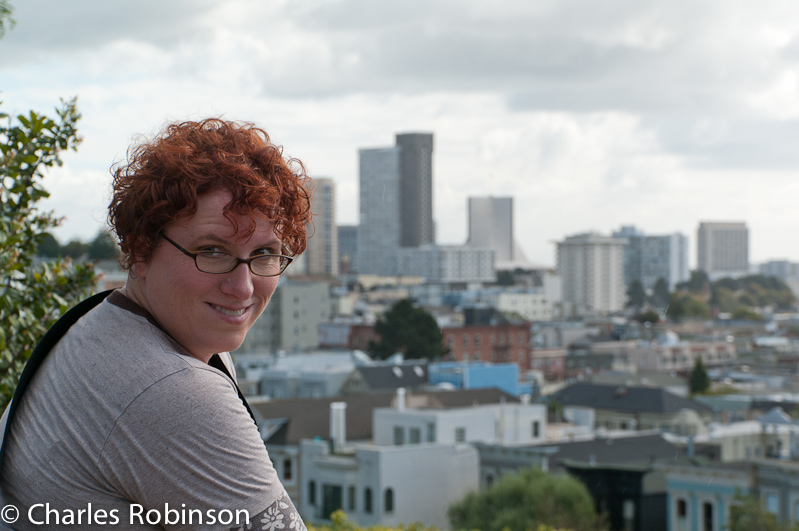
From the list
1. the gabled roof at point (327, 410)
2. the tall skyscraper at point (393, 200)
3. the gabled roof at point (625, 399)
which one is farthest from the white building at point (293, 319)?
the tall skyscraper at point (393, 200)

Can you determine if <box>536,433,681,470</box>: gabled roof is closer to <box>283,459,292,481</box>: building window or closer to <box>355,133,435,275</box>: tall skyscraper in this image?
<box>283,459,292,481</box>: building window

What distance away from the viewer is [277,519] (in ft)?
4.21

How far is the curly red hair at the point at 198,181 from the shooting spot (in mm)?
1354

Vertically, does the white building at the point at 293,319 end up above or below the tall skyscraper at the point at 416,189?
below

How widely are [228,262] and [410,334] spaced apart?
54952 millimetres

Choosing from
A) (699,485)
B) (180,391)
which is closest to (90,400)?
(180,391)

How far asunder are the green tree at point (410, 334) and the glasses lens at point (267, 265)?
179 feet

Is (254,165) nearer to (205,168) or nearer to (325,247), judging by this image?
(205,168)

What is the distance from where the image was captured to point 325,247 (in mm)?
144500

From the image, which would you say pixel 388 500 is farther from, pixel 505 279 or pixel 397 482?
pixel 505 279

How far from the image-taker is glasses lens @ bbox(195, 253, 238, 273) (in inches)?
54.6

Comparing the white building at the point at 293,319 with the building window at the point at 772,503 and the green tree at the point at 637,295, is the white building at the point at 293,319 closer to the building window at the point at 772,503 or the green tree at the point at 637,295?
the building window at the point at 772,503

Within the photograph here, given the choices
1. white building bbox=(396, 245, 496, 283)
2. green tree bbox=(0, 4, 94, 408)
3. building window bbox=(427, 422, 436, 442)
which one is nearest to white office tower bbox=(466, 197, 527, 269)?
white building bbox=(396, 245, 496, 283)

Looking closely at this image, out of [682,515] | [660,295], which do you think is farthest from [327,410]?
[660,295]
